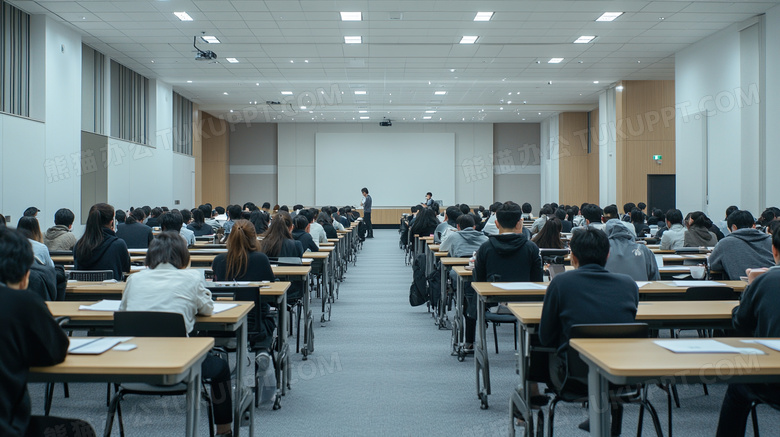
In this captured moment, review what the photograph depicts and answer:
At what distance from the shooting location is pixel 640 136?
1594cm

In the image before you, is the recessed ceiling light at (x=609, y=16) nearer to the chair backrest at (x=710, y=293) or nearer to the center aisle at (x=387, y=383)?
the center aisle at (x=387, y=383)

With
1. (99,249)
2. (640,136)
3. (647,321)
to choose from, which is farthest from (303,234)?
(640,136)

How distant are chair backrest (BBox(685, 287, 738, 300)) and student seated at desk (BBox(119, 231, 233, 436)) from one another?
9.12 feet

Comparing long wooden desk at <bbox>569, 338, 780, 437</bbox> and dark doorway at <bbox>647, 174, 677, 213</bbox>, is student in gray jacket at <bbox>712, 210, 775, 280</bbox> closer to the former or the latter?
long wooden desk at <bbox>569, 338, 780, 437</bbox>

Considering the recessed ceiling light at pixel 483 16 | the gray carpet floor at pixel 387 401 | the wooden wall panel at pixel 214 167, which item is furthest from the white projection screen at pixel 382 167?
the gray carpet floor at pixel 387 401

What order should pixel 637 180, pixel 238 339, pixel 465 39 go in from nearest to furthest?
pixel 238 339 < pixel 465 39 < pixel 637 180

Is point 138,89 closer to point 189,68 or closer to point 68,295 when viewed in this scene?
point 189,68

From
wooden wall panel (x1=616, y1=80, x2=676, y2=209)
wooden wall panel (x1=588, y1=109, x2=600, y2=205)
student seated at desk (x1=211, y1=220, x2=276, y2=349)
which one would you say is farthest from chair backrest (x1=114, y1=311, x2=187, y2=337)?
wooden wall panel (x1=588, y1=109, x2=600, y2=205)

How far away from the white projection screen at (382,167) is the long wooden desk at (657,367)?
71.2ft

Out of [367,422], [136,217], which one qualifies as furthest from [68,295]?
[136,217]

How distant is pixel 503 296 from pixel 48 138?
31.5ft

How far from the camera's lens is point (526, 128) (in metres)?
25.2

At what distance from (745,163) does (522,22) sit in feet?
14.8

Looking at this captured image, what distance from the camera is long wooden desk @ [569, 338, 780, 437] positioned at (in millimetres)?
2068
